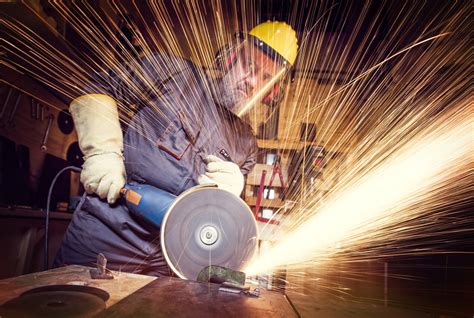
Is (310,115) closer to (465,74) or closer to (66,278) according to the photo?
(465,74)

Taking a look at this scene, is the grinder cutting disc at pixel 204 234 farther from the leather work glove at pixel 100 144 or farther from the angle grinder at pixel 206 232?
the leather work glove at pixel 100 144

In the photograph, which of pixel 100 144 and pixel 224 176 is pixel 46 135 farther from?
pixel 224 176

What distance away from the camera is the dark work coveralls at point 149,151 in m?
2.05

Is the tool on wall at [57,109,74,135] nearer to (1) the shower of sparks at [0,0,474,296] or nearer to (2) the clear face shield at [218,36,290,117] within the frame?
(1) the shower of sparks at [0,0,474,296]

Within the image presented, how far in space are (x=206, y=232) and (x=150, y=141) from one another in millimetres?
988

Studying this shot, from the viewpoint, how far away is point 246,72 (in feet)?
8.57

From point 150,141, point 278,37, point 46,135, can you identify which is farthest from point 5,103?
point 278,37

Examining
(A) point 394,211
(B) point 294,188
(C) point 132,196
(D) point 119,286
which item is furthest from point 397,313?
(A) point 394,211

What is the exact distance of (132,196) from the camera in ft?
5.88

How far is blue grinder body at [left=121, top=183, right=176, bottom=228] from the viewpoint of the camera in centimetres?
168

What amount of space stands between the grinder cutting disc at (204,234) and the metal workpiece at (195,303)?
27 cm

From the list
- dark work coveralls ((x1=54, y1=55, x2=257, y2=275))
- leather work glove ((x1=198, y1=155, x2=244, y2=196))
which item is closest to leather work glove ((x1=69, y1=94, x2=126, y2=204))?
dark work coveralls ((x1=54, y1=55, x2=257, y2=275))

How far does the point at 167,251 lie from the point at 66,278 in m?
0.45

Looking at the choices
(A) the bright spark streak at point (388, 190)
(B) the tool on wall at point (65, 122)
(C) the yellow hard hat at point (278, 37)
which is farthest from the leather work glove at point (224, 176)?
(B) the tool on wall at point (65, 122)
